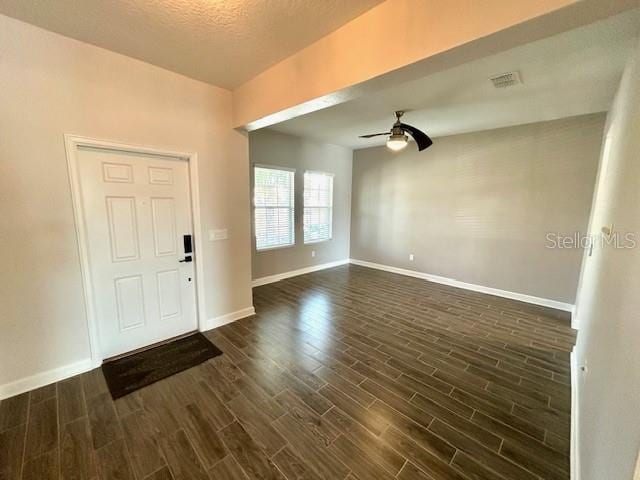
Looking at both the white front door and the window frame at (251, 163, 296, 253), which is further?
the window frame at (251, 163, 296, 253)

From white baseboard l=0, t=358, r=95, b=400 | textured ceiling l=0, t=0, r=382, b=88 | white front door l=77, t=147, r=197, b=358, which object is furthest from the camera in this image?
white front door l=77, t=147, r=197, b=358

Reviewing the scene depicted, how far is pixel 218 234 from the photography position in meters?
3.20

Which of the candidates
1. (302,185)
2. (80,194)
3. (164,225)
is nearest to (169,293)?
(164,225)

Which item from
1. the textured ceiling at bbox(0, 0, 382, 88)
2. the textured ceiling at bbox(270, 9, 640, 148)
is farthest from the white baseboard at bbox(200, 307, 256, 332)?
the textured ceiling at bbox(270, 9, 640, 148)

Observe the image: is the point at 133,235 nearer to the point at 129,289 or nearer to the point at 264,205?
the point at 129,289

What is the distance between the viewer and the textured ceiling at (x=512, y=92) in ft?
6.56

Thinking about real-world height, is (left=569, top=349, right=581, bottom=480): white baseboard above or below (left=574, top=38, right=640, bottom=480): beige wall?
below

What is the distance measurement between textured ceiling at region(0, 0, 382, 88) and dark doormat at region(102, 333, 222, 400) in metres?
2.88

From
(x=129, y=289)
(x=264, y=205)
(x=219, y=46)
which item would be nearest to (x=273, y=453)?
(x=129, y=289)

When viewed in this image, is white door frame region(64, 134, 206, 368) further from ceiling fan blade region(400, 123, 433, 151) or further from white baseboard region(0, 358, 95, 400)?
ceiling fan blade region(400, 123, 433, 151)

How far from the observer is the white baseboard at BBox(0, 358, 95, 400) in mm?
2076

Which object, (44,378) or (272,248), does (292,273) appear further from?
(44,378)

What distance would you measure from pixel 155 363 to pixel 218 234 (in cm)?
149

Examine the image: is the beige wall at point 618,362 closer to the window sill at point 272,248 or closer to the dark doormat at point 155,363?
the dark doormat at point 155,363
